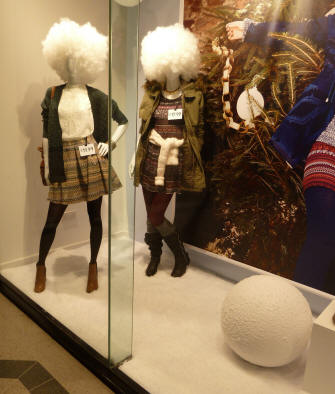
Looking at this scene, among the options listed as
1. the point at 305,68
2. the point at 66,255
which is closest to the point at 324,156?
the point at 305,68

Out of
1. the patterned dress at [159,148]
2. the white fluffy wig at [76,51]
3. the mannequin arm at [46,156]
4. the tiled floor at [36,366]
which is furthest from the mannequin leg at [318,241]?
the mannequin arm at [46,156]

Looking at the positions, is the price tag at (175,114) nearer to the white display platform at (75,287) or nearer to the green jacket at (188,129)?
the green jacket at (188,129)

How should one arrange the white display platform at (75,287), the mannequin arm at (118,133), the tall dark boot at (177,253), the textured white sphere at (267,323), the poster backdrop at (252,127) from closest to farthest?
the mannequin arm at (118,133) < the textured white sphere at (267,323) < the white display platform at (75,287) < the poster backdrop at (252,127) < the tall dark boot at (177,253)

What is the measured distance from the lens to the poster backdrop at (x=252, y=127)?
2.02m

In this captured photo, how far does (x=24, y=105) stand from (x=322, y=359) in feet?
7.63

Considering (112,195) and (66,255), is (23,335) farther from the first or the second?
(112,195)

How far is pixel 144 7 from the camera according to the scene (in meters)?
2.33

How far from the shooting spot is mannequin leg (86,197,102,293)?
7.42ft

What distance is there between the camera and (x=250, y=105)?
223 cm

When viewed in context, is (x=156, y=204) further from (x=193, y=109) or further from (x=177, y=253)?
(x=193, y=109)

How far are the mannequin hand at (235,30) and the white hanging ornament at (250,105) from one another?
340mm

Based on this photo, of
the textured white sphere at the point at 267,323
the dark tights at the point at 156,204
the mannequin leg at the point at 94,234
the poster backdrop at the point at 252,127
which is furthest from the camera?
the dark tights at the point at 156,204

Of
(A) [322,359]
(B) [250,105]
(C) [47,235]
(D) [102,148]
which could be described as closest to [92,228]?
(C) [47,235]

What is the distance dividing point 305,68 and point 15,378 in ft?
7.09
